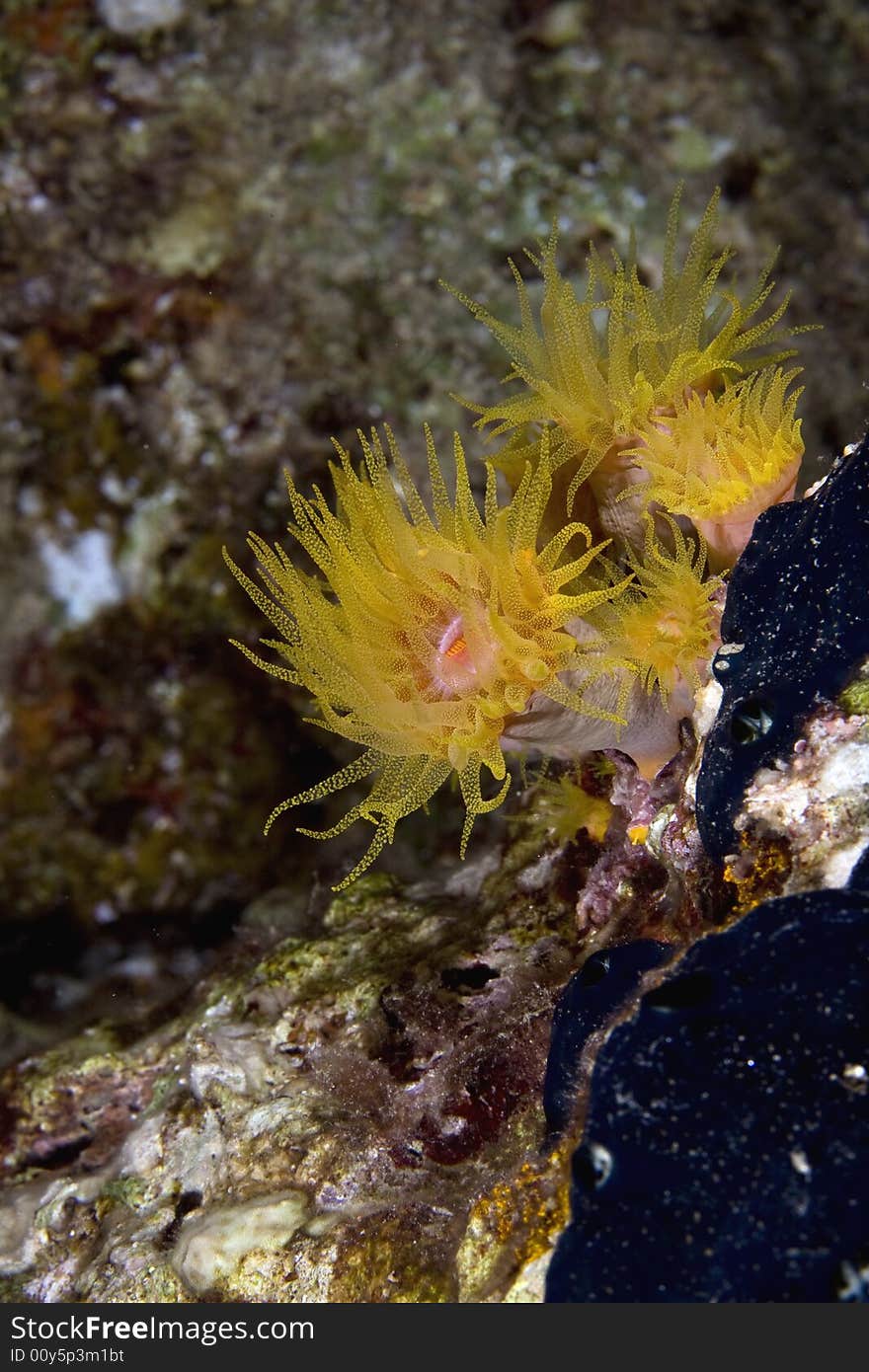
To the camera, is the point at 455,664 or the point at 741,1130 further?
the point at 455,664

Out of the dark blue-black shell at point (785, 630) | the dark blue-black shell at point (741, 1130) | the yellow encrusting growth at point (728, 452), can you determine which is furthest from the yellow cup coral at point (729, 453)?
the dark blue-black shell at point (741, 1130)

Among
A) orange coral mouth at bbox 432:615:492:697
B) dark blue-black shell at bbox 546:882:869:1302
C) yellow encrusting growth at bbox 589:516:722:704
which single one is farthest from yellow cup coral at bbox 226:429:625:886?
dark blue-black shell at bbox 546:882:869:1302

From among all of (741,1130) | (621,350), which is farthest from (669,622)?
(741,1130)

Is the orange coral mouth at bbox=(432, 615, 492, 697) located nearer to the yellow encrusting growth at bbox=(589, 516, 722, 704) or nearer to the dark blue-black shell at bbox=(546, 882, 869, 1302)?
the yellow encrusting growth at bbox=(589, 516, 722, 704)

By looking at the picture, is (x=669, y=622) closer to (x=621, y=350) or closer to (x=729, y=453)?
(x=729, y=453)

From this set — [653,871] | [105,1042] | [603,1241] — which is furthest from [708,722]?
[105,1042]

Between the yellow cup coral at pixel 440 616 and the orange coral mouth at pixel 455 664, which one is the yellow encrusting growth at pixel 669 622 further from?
the orange coral mouth at pixel 455 664

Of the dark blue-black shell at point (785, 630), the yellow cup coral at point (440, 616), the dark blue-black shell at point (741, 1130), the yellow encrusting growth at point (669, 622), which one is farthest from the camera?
the yellow encrusting growth at point (669, 622)
